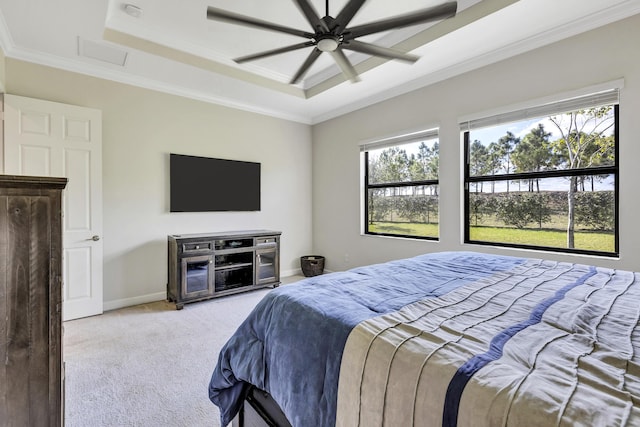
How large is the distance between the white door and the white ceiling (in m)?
0.59

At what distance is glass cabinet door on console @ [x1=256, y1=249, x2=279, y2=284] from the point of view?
4191 millimetres

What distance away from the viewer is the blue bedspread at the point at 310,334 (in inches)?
40.7

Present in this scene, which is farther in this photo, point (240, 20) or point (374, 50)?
point (374, 50)

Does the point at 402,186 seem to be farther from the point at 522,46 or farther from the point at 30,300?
the point at 30,300

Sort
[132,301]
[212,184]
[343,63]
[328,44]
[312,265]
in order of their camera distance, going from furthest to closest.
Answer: [312,265]
[212,184]
[132,301]
[343,63]
[328,44]

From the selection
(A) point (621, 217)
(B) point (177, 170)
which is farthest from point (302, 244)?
(A) point (621, 217)

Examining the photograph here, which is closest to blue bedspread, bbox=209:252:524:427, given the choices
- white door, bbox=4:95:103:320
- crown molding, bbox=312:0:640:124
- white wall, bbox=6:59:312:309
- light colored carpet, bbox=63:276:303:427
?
light colored carpet, bbox=63:276:303:427

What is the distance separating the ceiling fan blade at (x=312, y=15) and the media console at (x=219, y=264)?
2.71m

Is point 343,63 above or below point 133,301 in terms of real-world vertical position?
above

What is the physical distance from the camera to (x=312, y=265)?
489cm

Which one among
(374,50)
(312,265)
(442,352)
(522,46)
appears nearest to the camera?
(442,352)

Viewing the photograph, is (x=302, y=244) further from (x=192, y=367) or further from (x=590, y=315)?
(x=590, y=315)

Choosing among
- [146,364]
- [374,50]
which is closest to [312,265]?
[146,364]

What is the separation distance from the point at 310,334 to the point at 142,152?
3.60 meters
